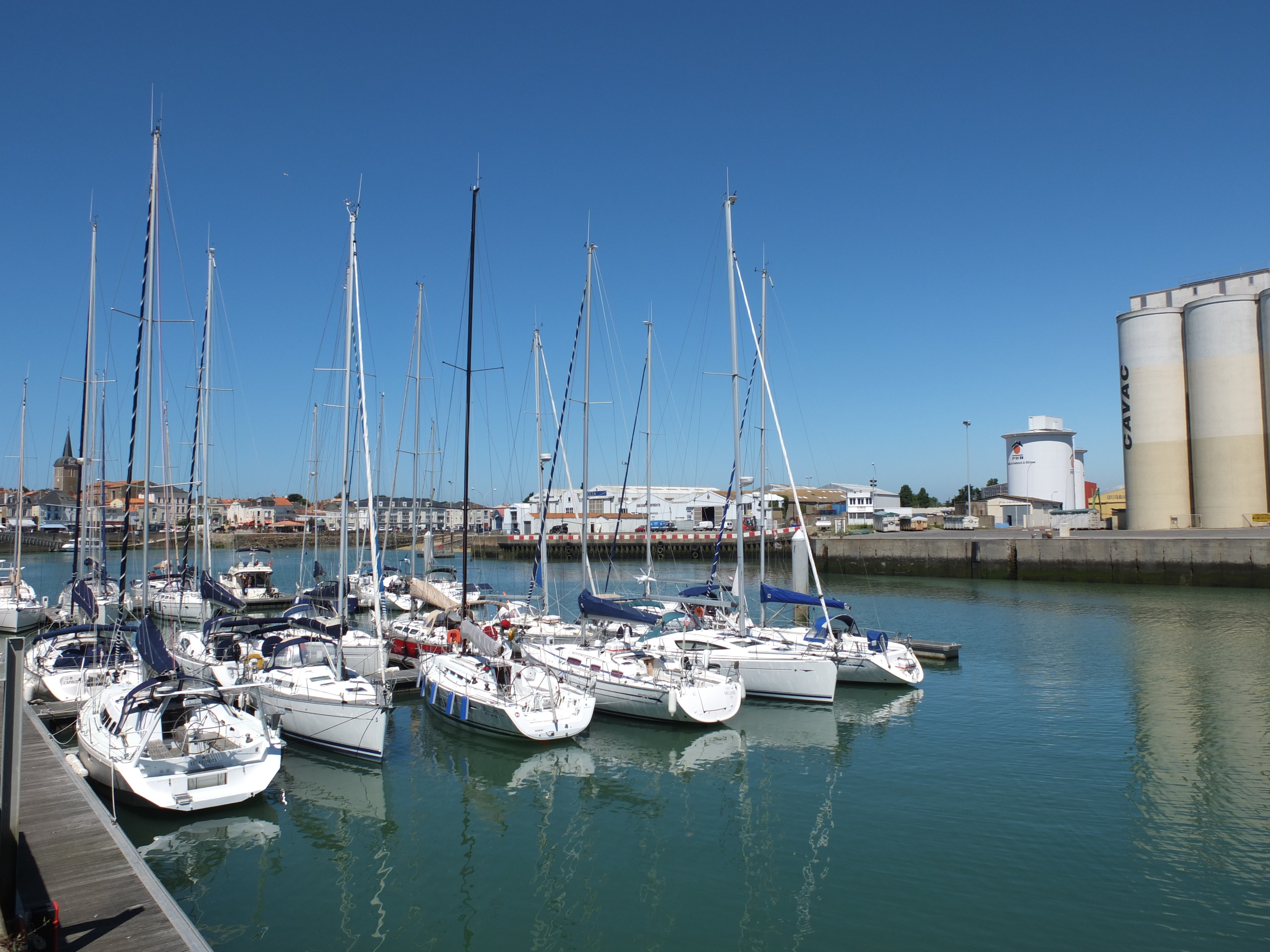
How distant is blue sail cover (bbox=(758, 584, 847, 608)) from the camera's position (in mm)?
25484

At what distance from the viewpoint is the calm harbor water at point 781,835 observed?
10.4 metres

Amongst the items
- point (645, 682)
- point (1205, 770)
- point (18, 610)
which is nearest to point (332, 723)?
point (645, 682)

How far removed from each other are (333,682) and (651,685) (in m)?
7.33

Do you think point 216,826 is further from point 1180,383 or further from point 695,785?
point 1180,383

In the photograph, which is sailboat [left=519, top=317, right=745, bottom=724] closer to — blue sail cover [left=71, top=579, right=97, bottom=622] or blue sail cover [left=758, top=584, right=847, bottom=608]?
blue sail cover [left=758, top=584, right=847, bottom=608]

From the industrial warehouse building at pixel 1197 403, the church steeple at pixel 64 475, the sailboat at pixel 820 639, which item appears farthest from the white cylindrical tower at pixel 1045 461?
the church steeple at pixel 64 475

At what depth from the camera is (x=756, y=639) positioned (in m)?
24.0

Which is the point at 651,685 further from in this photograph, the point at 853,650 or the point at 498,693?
the point at 853,650

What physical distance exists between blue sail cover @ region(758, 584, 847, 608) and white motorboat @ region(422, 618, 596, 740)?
8455 millimetres

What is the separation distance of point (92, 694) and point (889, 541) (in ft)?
177

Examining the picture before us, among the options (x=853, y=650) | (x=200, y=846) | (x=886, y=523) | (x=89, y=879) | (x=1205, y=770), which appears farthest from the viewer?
(x=886, y=523)

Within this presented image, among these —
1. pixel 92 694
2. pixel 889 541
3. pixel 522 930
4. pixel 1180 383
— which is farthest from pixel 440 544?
pixel 522 930

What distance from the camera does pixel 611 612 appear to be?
24359mm

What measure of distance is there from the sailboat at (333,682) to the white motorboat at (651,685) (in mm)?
4340
